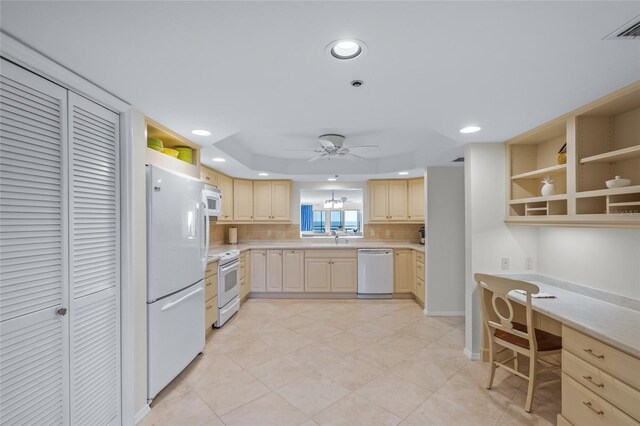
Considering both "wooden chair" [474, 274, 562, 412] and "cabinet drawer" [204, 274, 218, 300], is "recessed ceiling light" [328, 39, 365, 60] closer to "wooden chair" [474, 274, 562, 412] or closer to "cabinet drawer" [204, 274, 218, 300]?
"wooden chair" [474, 274, 562, 412]

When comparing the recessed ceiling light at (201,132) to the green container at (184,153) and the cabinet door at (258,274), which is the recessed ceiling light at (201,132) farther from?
the cabinet door at (258,274)

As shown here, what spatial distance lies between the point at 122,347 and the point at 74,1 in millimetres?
1974

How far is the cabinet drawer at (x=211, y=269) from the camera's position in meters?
3.41

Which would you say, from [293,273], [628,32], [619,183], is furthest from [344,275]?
[628,32]

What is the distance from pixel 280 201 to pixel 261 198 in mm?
364

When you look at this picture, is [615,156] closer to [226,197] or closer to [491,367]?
[491,367]

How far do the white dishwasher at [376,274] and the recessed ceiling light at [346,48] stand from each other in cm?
402

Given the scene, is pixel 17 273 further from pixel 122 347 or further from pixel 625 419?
pixel 625 419

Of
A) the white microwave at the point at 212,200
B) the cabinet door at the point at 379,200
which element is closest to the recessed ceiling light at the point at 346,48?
the white microwave at the point at 212,200

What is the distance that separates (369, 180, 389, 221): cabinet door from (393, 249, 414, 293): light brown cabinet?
2.60 ft

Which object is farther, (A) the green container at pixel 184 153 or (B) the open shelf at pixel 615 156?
(A) the green container at pixel 184 153

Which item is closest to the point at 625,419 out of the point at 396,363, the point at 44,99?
the point at 396,363

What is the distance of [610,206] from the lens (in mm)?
1855

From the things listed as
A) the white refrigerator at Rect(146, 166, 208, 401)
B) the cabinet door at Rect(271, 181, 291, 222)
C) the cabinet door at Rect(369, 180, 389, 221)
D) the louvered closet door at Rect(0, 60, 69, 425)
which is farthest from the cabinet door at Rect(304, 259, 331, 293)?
the louvered closet door at Rect(0, 60, 69, 425)
